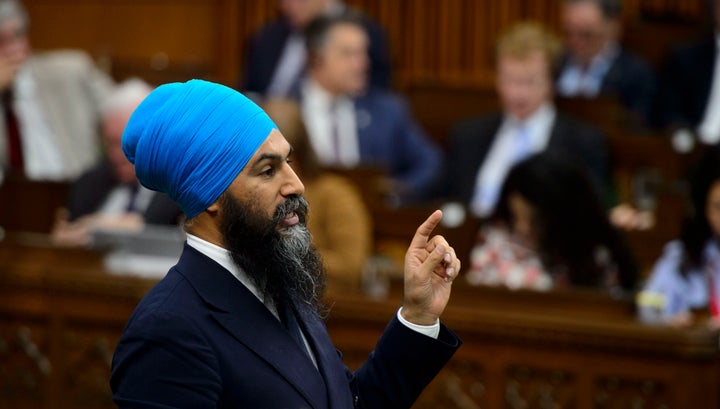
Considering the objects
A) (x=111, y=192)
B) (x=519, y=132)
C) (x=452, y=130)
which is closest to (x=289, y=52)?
(x=452, y=130)

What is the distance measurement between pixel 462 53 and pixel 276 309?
6.47m

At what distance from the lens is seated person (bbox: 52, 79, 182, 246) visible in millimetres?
5629

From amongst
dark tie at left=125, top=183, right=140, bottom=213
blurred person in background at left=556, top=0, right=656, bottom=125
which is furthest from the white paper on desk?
blurred person in background at left=556, top=0, right=656, bottom=125

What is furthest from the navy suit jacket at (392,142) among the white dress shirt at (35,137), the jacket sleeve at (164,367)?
the jacket sleeve at (164,367)

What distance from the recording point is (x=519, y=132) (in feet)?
20.7

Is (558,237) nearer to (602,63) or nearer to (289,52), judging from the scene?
(602,63)

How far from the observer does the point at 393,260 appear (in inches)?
222

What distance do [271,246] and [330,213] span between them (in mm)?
3080

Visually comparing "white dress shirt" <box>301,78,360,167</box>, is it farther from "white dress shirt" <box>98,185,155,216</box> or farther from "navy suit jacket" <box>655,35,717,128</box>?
"navy suit jacket" <box>655,35,717,128</box>

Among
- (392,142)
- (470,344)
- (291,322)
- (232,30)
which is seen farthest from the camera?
(232,30)

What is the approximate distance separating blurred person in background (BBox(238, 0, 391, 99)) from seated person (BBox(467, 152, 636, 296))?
2653mm

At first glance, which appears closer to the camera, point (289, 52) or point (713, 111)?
point (713, 111)

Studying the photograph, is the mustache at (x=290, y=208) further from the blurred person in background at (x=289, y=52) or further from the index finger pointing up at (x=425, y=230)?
the blurred person in background at (x=289, y=52)

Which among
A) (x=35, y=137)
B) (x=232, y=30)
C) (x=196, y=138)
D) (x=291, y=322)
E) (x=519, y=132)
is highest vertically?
(x=196, y=138)
